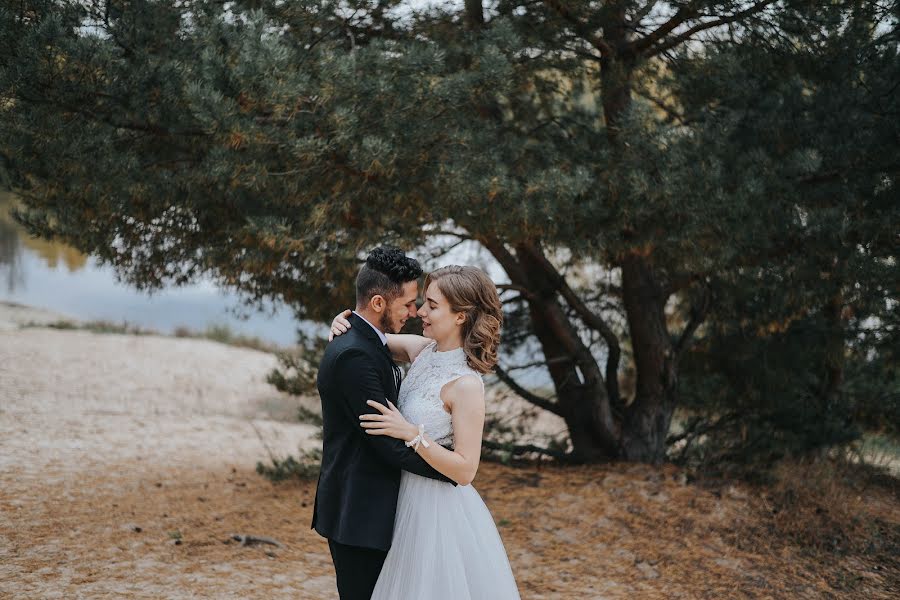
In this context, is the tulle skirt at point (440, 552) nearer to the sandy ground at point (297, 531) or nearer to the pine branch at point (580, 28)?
the sandy ground at point (297, 531)

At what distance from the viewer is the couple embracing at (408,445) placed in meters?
2.54

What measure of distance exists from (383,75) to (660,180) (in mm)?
1854

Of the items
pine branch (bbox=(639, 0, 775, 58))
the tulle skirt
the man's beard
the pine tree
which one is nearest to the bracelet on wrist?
the tulle skirt

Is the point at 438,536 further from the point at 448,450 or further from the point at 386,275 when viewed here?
the point at 386,275

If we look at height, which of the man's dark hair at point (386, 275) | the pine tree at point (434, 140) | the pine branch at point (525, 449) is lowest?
the pine branch at point (525, 449)

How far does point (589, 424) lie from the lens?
287 inches

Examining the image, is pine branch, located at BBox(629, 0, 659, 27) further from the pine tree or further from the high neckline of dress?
the high neckline of dress

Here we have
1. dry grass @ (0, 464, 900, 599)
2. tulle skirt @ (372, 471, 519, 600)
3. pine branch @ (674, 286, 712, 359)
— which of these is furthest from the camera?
pine branch @ (674, 286, 712, 359)

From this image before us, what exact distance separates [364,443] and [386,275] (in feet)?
1.96

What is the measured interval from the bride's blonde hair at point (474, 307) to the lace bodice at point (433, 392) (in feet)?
0.15

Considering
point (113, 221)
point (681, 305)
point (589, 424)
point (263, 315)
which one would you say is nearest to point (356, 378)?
point (113, 221)

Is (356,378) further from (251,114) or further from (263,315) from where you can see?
(263,315)

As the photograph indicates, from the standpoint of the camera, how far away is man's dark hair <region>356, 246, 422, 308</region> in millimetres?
2738

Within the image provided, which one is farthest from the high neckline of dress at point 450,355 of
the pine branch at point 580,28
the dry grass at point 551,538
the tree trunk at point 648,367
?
the tree trunk at point 648,367
